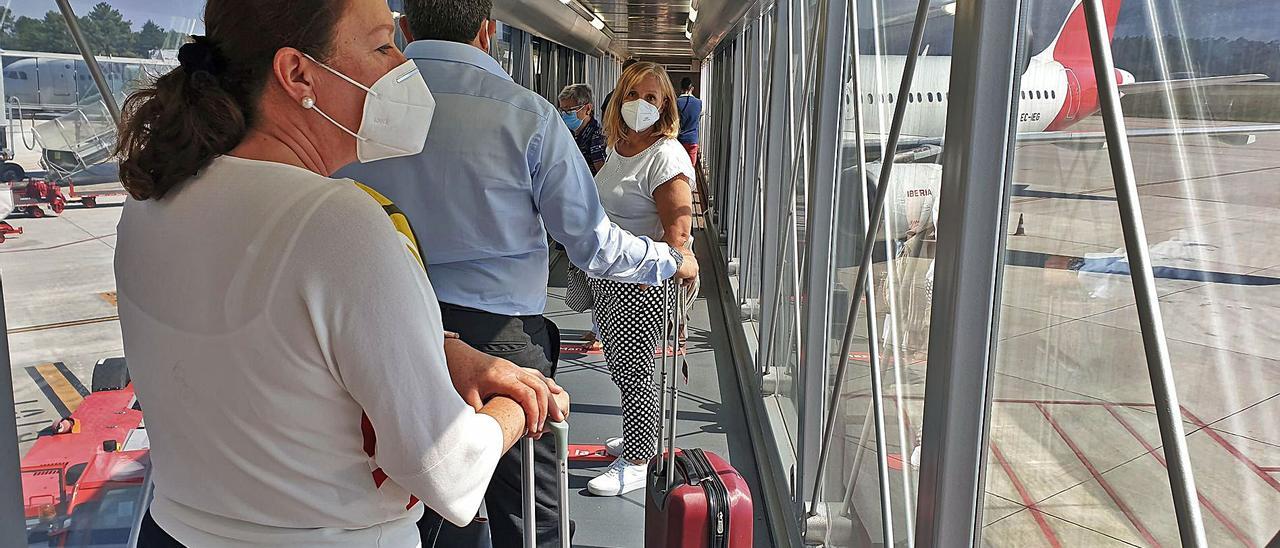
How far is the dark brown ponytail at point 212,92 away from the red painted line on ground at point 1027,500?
1019 millimetres

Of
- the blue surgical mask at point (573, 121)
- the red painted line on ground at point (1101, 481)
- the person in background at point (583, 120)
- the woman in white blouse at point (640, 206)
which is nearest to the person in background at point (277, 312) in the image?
the red painted line on ground at point (1101, 481)

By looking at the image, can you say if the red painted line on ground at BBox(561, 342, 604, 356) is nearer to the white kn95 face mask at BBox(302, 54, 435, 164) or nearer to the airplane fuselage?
the airplane fuselage

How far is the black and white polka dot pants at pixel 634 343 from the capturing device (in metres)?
3.24

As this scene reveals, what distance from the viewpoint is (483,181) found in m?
1.96

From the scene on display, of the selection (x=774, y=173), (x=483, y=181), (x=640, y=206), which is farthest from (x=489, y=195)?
(x=774, y=173)

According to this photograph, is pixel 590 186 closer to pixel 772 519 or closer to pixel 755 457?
pixel 772 519

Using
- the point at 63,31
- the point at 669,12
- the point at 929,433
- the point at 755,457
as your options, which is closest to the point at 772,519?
the point at 755,457

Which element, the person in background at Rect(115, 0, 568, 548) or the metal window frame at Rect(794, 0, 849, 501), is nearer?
the person in background at Rect(115, 0, 568, 548)

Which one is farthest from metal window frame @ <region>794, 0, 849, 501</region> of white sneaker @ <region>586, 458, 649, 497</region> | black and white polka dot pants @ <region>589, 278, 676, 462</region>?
white sneaker @ <region>586, 458, 649, 497</region>

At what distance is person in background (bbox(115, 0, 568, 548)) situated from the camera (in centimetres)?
96

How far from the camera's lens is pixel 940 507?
4.64 ft

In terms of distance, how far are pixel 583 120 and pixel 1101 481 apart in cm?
642

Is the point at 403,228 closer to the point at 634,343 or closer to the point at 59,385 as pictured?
the point at 59,385

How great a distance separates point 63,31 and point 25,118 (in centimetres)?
19
